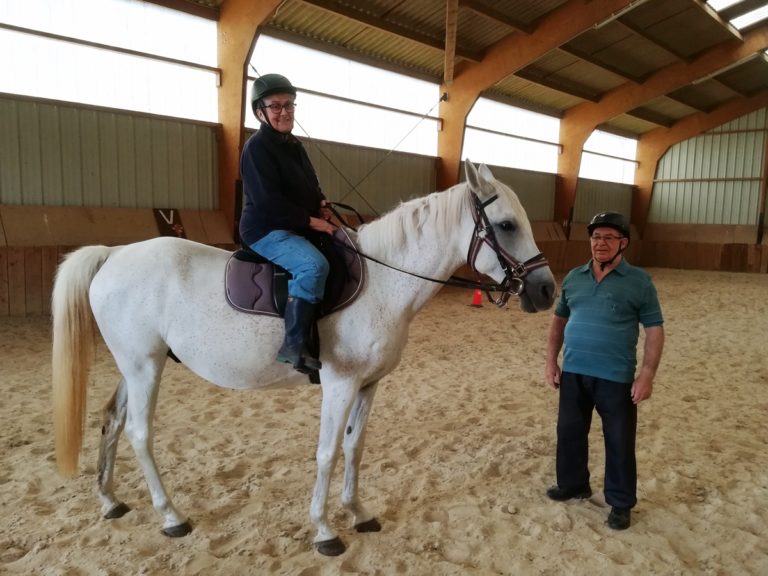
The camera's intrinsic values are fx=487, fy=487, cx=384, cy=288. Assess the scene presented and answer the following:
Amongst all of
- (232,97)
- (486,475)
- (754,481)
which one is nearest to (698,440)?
(754,481)

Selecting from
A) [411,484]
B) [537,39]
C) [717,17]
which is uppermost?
[717,17]

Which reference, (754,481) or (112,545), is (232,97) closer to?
(112,545)

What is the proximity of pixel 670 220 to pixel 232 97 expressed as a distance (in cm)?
1767

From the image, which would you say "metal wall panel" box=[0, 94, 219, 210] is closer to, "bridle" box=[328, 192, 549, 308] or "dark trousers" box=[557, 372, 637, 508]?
"bridle" box=[328, 192, 549, 308]

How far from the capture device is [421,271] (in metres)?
2.45

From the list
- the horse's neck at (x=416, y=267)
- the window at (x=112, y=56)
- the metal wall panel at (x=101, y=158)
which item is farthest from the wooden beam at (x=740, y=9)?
the horse's neck at (x=416, y=267)

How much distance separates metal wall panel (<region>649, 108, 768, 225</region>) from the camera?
693 inches

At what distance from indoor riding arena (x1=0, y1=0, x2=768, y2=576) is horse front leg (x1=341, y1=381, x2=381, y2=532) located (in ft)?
0.31

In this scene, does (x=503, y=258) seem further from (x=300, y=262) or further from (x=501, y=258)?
(x=300, y=262)

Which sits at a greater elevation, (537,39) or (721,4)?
(721,4)

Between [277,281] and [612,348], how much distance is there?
181 centimetres

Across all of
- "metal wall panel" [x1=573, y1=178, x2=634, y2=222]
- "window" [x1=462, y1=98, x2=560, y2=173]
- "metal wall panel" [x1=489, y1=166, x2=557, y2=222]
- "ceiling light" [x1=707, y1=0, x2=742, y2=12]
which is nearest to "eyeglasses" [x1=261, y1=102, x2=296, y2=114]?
"window" [x1=462, y1=98, x2=560, y2=173]

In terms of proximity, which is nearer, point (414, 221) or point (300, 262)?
point (300, 262)

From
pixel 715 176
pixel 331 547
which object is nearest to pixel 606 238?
pixel 331 547
